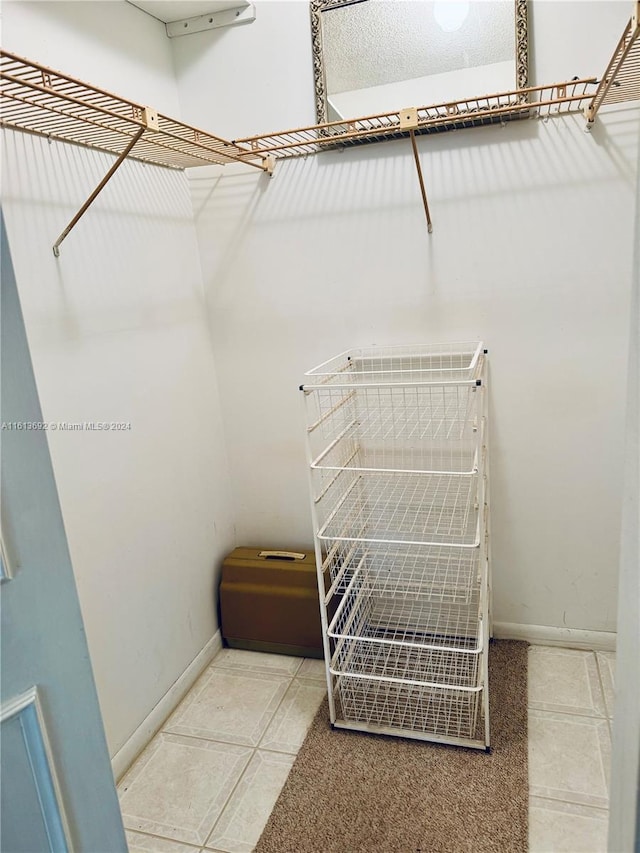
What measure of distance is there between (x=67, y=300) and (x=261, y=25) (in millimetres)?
1151

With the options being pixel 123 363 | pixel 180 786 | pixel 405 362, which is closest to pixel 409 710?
pixel 180 786

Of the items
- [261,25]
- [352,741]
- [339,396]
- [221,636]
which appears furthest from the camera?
[221,636]

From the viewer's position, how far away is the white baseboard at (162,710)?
5.68 ft

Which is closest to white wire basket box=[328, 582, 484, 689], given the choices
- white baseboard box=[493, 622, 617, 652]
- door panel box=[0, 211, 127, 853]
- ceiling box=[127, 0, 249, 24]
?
white baseboard box=[493, 622, 617, 652]

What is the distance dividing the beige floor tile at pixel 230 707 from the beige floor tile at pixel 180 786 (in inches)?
1.8

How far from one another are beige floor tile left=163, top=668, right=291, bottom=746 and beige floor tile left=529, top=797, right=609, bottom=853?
2.68 ft

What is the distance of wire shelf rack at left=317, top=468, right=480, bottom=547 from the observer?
208 centimetres

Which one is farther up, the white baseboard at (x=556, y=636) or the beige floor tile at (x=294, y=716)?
the white baseboard at (x=556, y=636)

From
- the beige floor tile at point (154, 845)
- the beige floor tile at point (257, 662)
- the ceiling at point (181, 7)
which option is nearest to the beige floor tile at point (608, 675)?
the beige floor tile at point (257, 662)

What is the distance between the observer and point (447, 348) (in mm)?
2006

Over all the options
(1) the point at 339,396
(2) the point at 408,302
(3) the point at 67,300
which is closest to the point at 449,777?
(1) the point at 339,396

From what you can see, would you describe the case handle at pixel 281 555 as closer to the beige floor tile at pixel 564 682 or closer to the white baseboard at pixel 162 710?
the white baseboard at pixel 162 710

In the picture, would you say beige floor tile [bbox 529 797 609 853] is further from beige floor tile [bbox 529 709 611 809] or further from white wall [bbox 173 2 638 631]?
white wall [bbox 173 2 638 631]

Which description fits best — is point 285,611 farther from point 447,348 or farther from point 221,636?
point 447,348
